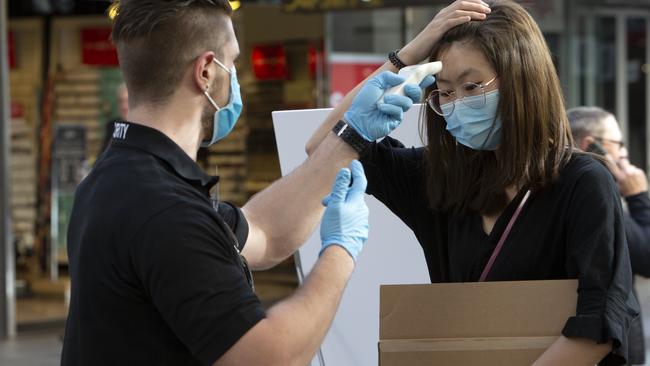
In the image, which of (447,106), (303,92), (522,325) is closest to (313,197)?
(447,106)

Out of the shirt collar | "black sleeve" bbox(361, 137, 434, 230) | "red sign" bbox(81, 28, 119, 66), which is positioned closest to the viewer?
the shirt collar

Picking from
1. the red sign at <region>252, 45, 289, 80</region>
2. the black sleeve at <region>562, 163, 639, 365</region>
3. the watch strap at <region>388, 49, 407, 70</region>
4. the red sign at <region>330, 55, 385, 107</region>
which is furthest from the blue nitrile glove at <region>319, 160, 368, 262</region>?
the red sign at <region>252, 45, 289, 80</region>

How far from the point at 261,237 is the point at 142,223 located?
77 centimetres

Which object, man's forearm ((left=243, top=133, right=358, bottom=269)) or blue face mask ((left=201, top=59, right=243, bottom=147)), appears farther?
man's forearm ((left=243, top=133, right=358, bottom=269))

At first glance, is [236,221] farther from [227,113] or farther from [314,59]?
[314,59]

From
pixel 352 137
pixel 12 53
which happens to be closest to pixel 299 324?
pixel 352 137

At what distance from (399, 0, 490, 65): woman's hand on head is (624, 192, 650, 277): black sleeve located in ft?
4.23

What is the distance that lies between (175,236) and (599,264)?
931 millimetres

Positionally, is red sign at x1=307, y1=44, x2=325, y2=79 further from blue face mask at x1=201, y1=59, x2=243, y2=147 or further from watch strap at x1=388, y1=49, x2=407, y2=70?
blue face mask at x1=201, y1=59, x2=243, y2=147

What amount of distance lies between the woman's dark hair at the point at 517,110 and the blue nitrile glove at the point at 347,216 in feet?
1.37

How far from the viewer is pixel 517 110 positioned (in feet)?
8.28

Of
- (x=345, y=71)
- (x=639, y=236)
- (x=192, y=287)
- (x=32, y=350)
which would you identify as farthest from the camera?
(x=345, y=71)

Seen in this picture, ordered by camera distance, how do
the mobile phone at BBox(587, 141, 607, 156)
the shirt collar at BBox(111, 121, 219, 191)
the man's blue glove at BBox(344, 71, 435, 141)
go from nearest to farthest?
the shirt collar at BBox(111, 121, 219, 191) < the man's blue glove at BBox(344, 71, 435, 141) < the mobile phone at BBox(587, 141, 607, 156)

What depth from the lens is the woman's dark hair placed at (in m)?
2.52
